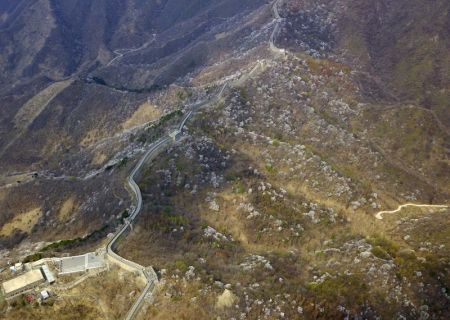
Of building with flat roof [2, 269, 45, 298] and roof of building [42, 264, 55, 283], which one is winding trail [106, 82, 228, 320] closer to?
roof of building [42, 264, 55, 283]

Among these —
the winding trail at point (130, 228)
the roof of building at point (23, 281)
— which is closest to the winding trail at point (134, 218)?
the winding trail at point (130, 228)

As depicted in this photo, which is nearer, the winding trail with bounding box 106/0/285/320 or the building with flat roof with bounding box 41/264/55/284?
the winding trail with bounding box 106/0/285/320

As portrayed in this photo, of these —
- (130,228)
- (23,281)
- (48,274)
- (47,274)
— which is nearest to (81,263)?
(48,274)

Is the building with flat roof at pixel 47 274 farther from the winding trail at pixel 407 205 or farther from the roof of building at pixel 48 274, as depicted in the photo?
the winding trail at pixel 407 205

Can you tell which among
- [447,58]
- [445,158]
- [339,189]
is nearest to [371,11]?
[447,58]

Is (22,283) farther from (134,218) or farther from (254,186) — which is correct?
(254,186)

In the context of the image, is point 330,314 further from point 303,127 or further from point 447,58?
point 447,58

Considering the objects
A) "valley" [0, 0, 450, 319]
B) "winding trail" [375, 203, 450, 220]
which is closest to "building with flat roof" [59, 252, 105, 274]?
"valley" [0, 0, 450, 319]
